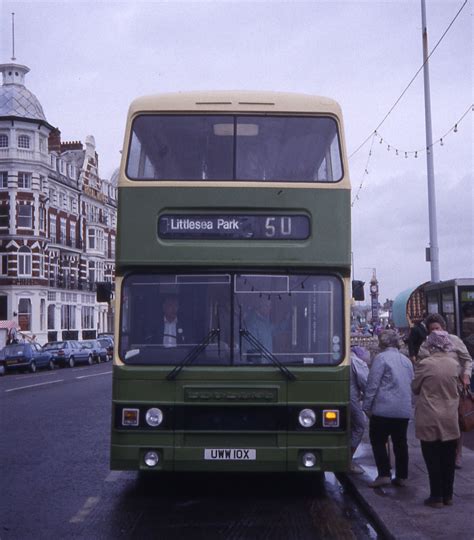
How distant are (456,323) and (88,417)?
874 centimetres

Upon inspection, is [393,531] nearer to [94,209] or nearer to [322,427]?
[322,427]

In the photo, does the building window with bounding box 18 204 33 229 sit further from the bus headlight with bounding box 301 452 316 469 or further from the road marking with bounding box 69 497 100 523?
the bus headlight with bounding box 301 452 316 469

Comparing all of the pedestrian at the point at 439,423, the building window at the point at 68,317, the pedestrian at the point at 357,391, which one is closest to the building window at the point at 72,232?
the building window at the point at 68,317

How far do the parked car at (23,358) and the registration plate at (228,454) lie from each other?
113ft

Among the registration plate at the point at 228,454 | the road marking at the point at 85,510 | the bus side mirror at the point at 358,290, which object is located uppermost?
the bus side mirror at the point at 358,290

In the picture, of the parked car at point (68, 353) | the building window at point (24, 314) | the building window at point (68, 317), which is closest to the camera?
the parked car at point (68, 353)

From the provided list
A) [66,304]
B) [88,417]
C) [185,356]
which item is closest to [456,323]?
[88,417]

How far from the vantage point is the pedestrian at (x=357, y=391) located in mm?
9945

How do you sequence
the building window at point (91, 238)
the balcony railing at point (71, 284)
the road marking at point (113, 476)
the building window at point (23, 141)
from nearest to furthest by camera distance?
the road marking at point (113, 476), the building window at point (23, 141), the balcony railing at point (71, 284), the building window at point (91, 238)

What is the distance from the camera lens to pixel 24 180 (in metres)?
62.1

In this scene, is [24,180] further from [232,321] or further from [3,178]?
[232,321]

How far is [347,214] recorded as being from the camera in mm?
8695

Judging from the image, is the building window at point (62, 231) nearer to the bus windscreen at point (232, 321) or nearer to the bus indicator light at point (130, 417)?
the bus windscreen at point (232, 321)

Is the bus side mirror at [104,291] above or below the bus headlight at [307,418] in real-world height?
above
